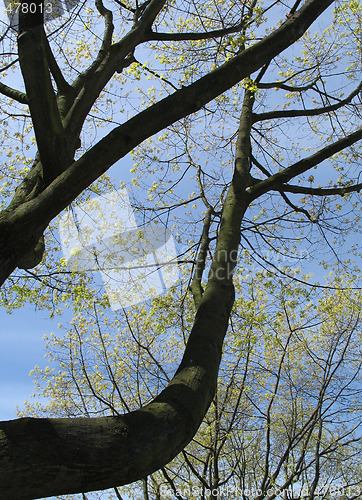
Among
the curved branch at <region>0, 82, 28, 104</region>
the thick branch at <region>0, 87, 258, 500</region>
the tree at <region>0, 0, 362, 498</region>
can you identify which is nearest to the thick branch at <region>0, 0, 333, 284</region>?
the tree at <region>0, 0, 362, 498</region>

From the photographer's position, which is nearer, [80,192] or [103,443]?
[103,443]

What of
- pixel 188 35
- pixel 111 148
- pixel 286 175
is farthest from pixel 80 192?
pixel 188 35

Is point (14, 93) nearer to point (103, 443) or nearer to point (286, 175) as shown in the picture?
point (286, 175)

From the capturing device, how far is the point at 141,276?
6223 mm

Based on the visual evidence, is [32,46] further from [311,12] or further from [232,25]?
[232,25]

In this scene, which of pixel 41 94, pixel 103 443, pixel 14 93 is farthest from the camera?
pixel 14 93

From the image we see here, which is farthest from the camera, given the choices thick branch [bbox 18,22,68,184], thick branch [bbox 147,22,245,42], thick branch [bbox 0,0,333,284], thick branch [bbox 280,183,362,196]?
thick branch [bbox 147,22,245,42]

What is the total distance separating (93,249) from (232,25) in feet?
14.7

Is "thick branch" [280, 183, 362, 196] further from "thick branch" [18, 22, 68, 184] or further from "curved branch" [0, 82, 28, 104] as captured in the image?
"curved branch" [0, 82, 28, 104]

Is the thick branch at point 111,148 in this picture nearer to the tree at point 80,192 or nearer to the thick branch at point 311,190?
the tree at point 80,192

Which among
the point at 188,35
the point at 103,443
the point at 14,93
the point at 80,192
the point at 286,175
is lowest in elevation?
the point at 103,443

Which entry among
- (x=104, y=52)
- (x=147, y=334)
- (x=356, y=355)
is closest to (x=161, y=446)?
(x=104, y=52)

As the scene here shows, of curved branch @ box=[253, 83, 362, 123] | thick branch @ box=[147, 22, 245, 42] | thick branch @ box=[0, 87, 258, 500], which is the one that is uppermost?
thick branch @ box=[147, 22, 245, 42]

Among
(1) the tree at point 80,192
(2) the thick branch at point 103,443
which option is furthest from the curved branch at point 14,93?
(2) the thick branch at point 103,443
